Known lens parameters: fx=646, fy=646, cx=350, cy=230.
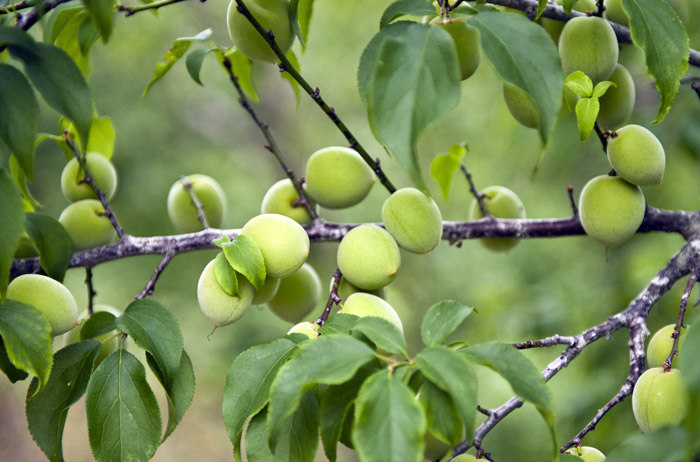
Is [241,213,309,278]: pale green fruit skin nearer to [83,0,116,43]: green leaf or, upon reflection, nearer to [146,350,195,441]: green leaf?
[146,350,195,441]: green leaf

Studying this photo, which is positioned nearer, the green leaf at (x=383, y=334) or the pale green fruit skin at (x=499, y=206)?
the green leaf at (x=383, y=334)

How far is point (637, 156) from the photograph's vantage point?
1.87 ft

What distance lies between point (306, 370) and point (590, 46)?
1.36 ft

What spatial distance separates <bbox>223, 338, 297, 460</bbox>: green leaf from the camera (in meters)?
0.42

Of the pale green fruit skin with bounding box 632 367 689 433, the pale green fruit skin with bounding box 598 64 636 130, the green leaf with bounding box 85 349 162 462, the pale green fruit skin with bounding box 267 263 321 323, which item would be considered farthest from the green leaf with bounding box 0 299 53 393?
the pale green fruit skin with bounding box 598 64 636 130

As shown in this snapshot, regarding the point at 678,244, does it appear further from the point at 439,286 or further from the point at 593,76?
the point at 439,286

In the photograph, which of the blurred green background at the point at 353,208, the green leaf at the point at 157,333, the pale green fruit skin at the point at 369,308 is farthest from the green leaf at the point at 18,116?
the blurred green background at the point at 353,208

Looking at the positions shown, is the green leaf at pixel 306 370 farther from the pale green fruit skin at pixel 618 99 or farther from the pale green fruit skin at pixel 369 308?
the pale green fruit skin at pixel 618 99

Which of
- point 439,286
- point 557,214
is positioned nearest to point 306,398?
point 557,214

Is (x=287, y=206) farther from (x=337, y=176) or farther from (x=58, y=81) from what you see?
(x=58, y=81)

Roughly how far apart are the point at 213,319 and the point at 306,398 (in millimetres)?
149

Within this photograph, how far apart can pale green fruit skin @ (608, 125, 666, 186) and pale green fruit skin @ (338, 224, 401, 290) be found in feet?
0.71

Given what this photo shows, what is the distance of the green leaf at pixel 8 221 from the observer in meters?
0.36

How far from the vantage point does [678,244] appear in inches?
42.7
